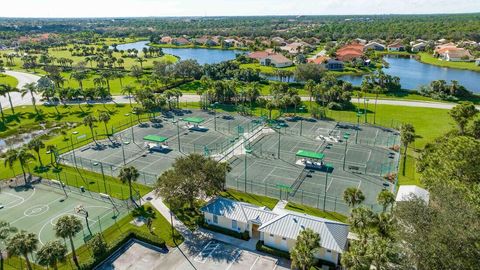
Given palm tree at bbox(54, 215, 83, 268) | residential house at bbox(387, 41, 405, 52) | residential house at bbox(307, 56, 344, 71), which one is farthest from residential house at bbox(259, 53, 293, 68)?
palm tree at bbox(54, 215, 83, 268)

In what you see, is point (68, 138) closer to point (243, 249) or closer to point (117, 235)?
point (117, 235)

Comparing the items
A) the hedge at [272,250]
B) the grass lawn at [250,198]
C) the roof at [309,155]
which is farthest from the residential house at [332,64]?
the hedge at [272,250]

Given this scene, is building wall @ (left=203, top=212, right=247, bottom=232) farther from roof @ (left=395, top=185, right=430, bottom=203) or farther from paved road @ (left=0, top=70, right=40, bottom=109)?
paved road @ (left=0, top=70, right=40, bottom=109)

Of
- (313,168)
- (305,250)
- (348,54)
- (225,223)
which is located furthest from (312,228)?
(348,54)

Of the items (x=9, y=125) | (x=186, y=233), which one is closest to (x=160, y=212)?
(x=186, y=233)

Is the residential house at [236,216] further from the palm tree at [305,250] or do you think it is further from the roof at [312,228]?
the palm tree at [305,250]

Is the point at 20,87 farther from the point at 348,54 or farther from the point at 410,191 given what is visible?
the point at 348,54
